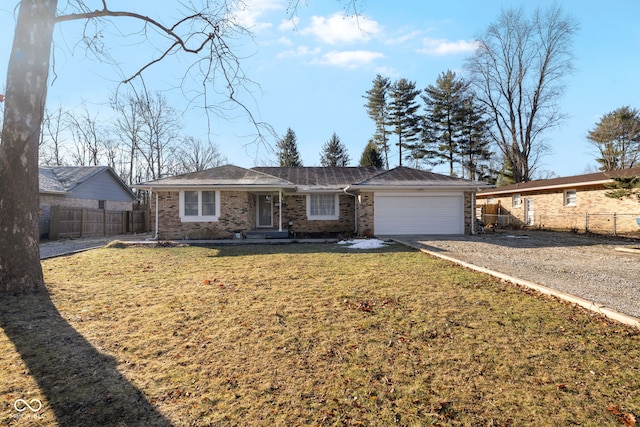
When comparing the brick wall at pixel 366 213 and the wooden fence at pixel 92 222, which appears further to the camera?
the wooden fence at pixel 92 222

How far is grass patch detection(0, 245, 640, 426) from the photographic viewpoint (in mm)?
2371

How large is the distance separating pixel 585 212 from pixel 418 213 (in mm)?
9636

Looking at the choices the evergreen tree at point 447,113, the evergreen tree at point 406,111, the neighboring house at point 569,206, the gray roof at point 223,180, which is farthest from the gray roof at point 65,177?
the evergreen tree at point 447,113

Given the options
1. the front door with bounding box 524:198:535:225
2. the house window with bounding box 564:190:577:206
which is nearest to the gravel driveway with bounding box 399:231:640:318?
the house window with bounding box 564:190:577:206

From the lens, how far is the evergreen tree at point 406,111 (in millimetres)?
32906

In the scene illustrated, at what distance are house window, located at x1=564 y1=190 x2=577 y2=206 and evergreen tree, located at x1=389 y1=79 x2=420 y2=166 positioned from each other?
53.1 feet

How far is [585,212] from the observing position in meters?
17.3

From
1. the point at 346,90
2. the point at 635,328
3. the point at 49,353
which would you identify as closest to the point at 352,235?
the point at 346,90

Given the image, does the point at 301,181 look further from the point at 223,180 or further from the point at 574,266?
the point at 574,266

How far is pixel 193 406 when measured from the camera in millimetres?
2426

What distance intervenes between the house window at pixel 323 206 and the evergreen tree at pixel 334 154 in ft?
77.1

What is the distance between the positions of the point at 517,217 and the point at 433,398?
76.5ft

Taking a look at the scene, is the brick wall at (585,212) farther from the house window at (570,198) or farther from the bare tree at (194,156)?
the bare tree at (194,156)

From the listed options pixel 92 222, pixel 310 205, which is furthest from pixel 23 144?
pixel 92 222
